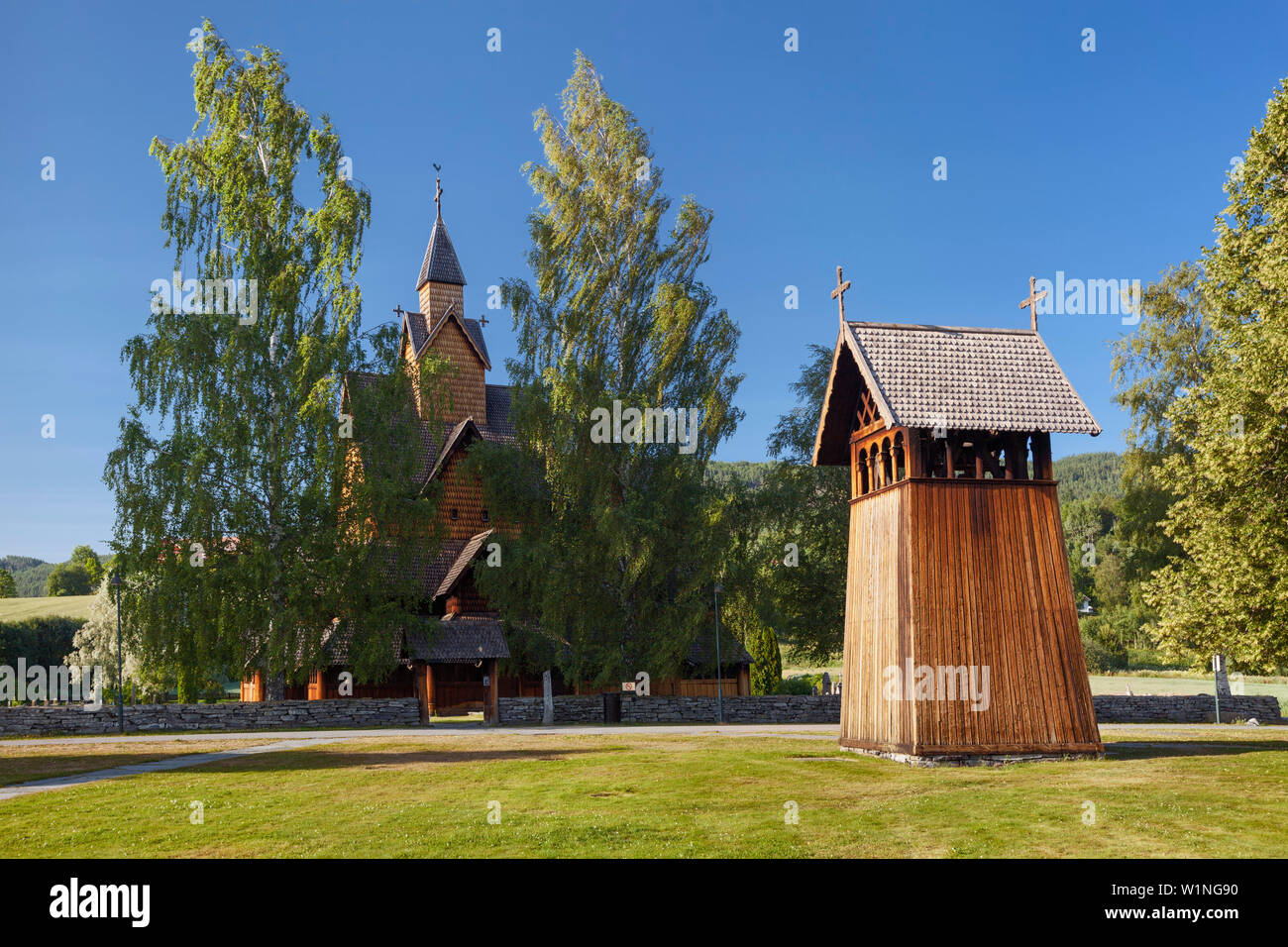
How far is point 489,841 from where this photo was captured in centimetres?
1088

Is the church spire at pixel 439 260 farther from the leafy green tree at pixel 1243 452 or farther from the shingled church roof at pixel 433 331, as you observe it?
the leafy green tree at pixel 1243 452

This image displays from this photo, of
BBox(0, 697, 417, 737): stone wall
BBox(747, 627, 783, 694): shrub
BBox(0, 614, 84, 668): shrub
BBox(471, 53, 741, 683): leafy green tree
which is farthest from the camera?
BBox(0, 614, 84, 668): shrub

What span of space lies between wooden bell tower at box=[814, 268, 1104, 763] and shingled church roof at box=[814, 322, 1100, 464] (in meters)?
0.03

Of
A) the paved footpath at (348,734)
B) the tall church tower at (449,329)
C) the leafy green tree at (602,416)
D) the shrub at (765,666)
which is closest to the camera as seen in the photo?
the paved footpath at (348,734)

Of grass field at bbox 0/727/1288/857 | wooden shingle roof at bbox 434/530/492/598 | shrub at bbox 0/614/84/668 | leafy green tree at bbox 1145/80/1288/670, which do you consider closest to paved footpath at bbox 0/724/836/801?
grass field at bbox 0/727/1288/857

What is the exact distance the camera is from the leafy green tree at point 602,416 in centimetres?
3297

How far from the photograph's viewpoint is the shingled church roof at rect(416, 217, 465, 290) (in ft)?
157

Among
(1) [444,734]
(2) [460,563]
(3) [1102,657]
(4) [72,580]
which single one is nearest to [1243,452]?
(1) [444,734]

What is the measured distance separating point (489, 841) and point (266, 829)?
2.90 meters

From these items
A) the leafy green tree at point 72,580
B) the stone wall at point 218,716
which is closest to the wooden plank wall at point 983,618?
the stone wall at point 218,716

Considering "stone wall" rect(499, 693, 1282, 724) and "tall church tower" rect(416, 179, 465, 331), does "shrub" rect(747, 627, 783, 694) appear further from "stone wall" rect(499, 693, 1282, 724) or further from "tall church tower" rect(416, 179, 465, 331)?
"tall church tower" rect(416, 179, 465, 331)

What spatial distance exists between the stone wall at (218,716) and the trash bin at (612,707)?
Answer: 19.7 feet

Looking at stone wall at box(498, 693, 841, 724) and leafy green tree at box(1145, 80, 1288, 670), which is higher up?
leafy green tree at box(1145, 80, 1288, 670)

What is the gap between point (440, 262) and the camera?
4828 cm
